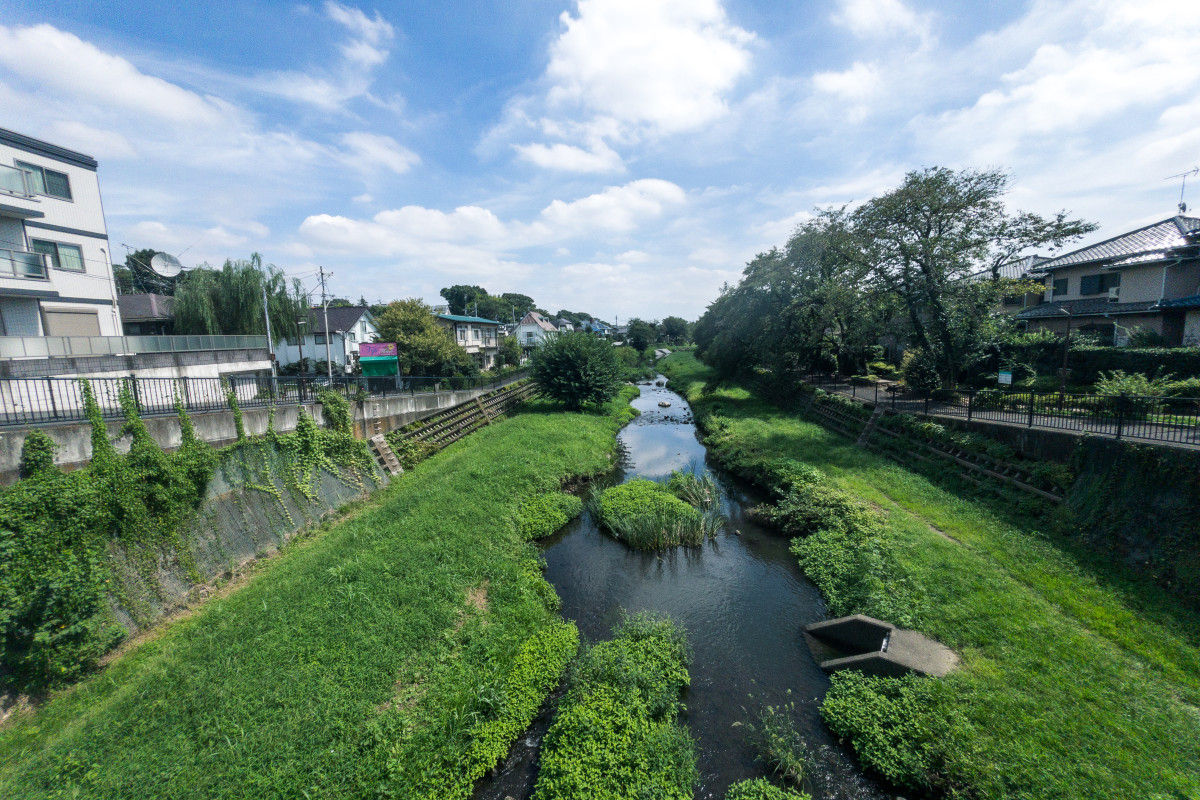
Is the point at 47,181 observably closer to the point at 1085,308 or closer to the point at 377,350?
the point at 377,350

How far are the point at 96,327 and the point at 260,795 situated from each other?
2346 centimetres

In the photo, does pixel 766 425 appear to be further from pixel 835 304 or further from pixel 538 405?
pixel 538 405

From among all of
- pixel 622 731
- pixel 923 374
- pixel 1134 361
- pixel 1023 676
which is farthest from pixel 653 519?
pixel 1134 361

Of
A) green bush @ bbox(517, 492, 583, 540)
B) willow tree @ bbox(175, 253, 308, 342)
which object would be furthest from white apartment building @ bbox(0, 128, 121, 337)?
green bush @ bbox(517, 492, 583, 540)

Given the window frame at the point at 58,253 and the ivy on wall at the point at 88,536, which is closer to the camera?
the ivy on wall at the point at 88,536

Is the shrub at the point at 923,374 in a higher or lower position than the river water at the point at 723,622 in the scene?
higher

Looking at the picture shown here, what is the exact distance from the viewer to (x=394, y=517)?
45.2 feet

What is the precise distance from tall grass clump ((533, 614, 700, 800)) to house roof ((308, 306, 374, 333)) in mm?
42034

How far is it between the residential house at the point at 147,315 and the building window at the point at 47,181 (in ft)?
35.2

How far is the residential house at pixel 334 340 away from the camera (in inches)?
1541

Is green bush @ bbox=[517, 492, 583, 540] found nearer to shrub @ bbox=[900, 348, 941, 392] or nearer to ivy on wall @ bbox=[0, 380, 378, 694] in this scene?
ivy on wall @ bbox=[0, 380, 378, 694]

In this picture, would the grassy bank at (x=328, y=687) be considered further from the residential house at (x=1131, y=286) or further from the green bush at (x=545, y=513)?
the residential house at (x=1131, y=286)

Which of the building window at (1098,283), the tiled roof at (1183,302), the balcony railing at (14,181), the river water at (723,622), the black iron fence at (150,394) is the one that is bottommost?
the river water at (723,622)

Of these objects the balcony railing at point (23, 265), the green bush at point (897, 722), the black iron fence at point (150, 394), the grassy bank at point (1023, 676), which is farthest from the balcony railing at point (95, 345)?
the grassy bank at point (1023, 676)
